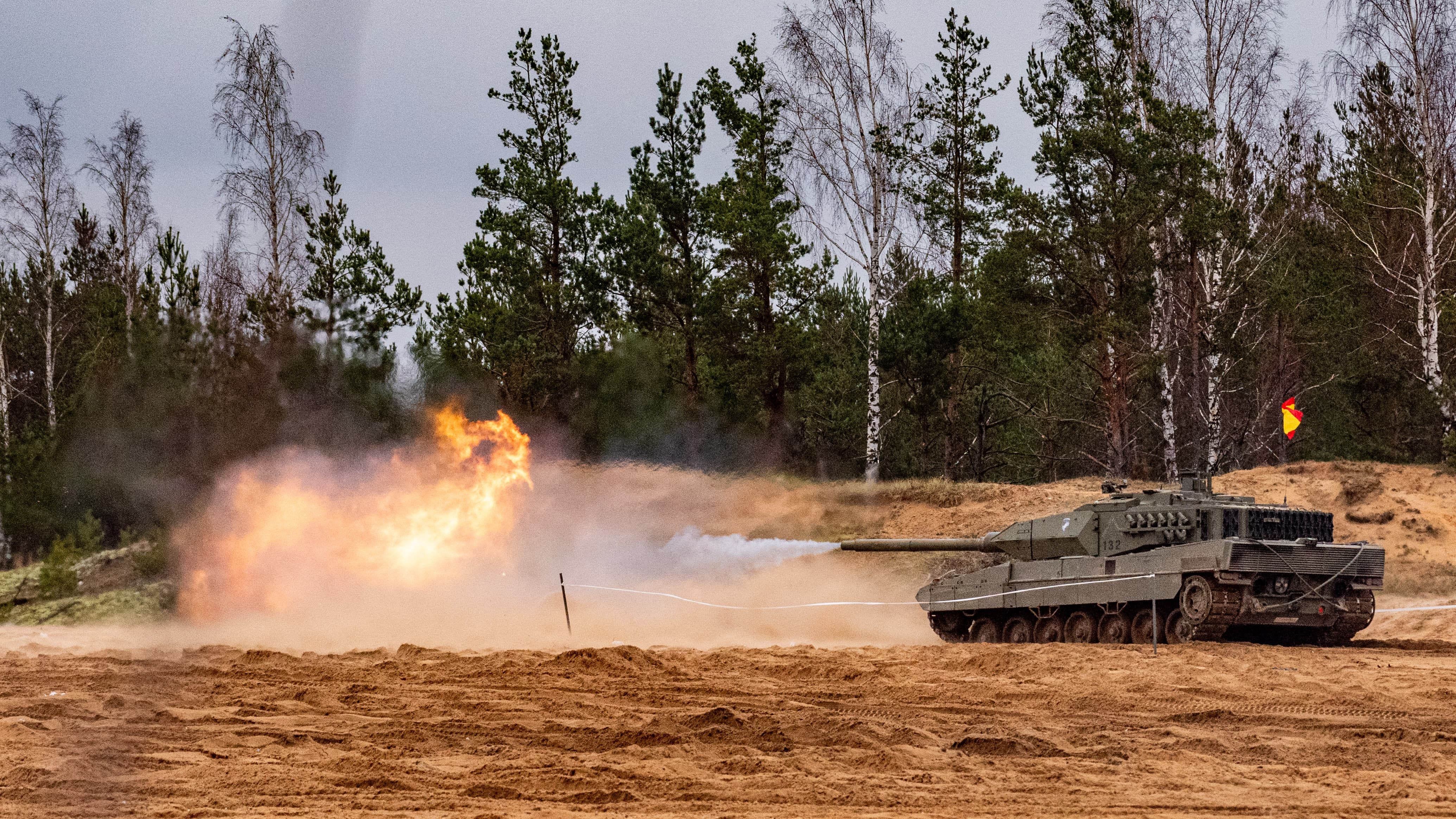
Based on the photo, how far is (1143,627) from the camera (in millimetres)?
18453

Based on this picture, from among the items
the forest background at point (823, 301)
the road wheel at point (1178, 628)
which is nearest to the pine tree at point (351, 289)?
the forest background at point (823, 301)

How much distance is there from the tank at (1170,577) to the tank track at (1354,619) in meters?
0.02

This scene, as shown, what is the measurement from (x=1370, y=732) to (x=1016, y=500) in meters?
19.4

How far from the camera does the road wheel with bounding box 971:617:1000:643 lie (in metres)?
20.9

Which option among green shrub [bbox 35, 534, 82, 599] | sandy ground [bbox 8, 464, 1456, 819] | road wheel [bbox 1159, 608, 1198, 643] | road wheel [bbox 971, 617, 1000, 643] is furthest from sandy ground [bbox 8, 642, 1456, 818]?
green shrub [bbox 35, 534, 82, 599]

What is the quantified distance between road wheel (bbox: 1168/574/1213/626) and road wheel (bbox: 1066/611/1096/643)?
1662 mm

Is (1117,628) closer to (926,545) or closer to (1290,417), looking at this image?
(926,545)

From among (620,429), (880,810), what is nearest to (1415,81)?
(620,429)

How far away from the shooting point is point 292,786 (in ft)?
28.5

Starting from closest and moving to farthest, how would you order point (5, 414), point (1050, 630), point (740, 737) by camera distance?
1. point (740, 737)
2. point (1050, 630)
3. point (5, 414)

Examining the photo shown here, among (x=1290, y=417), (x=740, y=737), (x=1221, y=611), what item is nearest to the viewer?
(x=740, y=737)

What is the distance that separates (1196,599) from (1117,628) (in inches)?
60.5

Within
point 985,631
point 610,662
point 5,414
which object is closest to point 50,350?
point 5,414

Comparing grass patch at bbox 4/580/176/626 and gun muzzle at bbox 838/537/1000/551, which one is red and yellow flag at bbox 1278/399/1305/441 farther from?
grass patch at bbox 4/580/176/626
